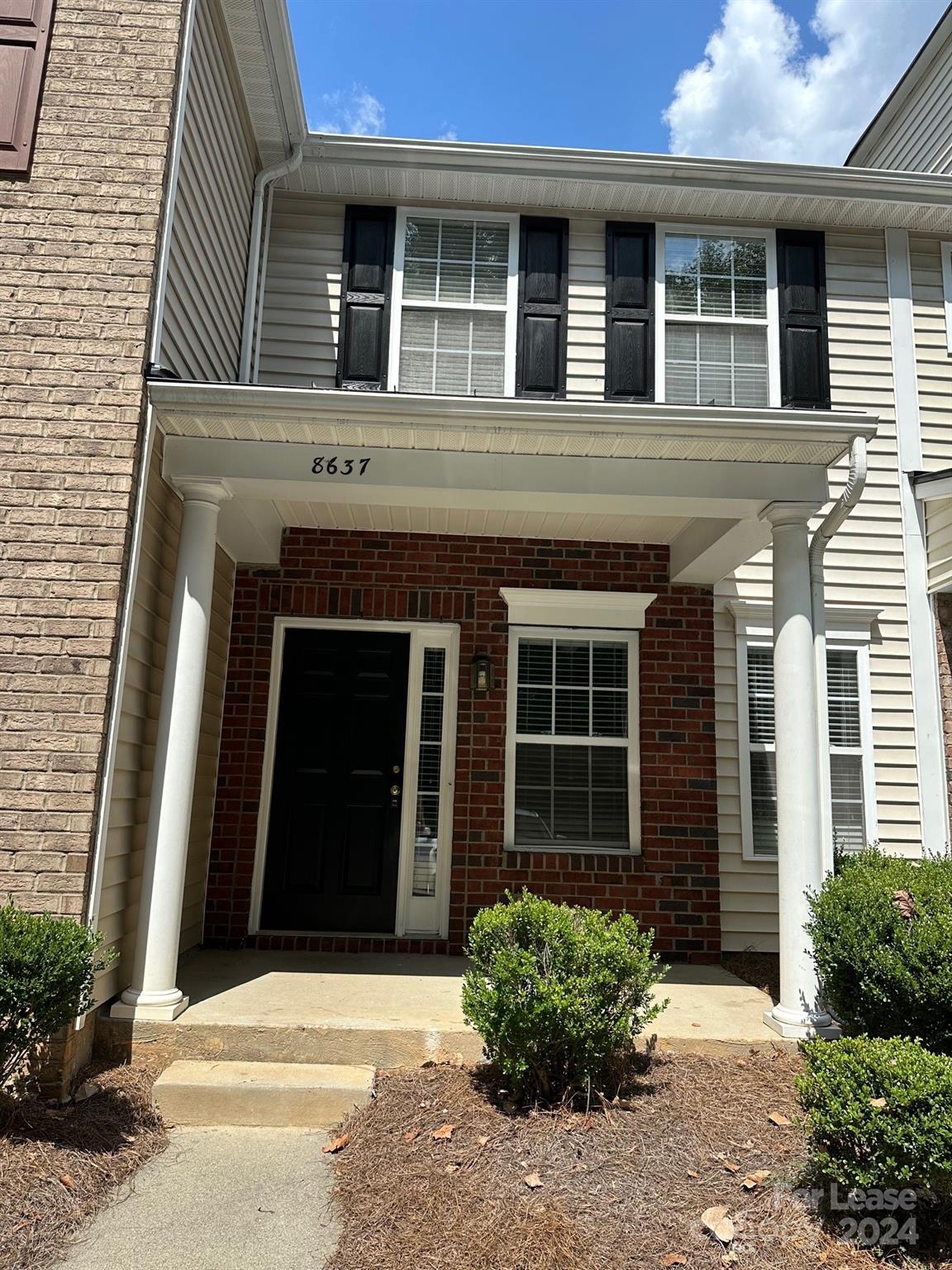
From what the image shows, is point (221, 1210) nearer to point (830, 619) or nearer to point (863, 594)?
point (830, 619)

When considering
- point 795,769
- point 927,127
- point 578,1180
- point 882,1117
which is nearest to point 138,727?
point 578,1180

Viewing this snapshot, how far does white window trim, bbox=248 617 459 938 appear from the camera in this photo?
5.73m

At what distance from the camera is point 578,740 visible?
598 cm

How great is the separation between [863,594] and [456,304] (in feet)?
12.4

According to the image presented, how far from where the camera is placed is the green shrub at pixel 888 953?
3385 mm

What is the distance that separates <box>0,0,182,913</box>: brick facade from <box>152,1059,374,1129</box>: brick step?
90cm

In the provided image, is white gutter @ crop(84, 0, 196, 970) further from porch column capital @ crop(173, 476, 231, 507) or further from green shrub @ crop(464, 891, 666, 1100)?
green shrub @ crop(464, 891, 666, 1100)

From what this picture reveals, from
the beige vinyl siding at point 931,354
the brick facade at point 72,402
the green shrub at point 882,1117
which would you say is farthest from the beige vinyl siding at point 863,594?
the brick facade at point 72,402

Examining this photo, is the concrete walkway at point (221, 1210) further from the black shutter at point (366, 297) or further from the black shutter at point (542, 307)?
the black shutter at point (542, 307)

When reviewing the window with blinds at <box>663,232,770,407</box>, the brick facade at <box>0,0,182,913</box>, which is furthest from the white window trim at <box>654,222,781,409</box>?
the brick facade at <box>0,0,182,913</box>

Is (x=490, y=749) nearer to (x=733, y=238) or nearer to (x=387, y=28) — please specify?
(x=733, y=238)

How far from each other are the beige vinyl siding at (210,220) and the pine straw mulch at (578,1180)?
391 cm

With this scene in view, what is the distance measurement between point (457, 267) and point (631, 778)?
412 centimetres

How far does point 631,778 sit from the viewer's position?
5934mm
